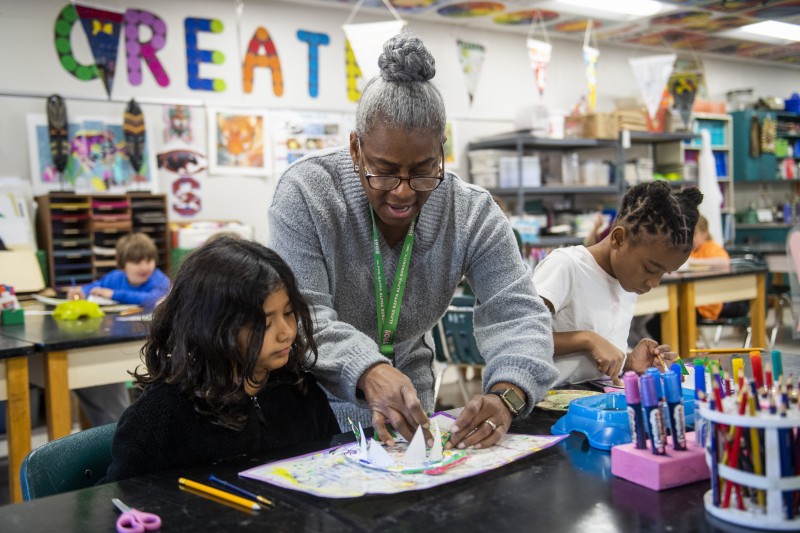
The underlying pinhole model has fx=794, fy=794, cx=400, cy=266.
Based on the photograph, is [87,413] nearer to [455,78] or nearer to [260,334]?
[260,334]

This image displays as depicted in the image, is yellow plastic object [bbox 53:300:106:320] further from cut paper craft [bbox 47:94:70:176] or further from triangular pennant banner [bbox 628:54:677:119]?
triangular pennant banner [bbox 628:54:677:119]

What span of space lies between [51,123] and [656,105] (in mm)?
5096

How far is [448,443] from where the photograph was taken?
123 centimetres

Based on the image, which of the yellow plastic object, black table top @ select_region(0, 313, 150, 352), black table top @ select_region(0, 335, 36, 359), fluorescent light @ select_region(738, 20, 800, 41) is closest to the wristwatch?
black table top @ select_region(0, 313, 150, 352)

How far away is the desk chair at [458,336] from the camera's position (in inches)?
143

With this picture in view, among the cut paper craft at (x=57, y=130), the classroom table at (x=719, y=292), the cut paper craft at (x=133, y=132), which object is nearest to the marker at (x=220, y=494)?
the classroom table at (x=719, y=292)

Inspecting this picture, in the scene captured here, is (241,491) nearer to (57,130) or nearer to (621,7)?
(57,130)

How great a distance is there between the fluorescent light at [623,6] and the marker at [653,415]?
605cm

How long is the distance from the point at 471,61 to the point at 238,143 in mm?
2159

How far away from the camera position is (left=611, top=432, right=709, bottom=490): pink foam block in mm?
1006

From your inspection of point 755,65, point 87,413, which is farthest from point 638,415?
point 755,65

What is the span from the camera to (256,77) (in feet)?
20.2

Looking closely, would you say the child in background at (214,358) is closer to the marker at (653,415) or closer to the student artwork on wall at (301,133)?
the marker at (653,415)

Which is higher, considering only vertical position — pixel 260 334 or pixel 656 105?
pixel 656 105
